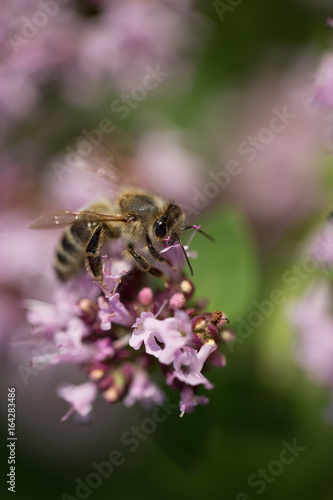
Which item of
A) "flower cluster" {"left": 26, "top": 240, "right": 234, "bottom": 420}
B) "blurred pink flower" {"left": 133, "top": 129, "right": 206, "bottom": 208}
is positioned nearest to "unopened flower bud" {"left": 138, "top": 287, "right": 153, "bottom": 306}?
"flower cluster" {"left": 26, "top": 240, "right": 234, "bottom": 420}

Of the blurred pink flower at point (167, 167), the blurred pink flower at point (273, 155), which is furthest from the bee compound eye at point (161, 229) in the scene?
the blurred pink flower at point (273, 155)

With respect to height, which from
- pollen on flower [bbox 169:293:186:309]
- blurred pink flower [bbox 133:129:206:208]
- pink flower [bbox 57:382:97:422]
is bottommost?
pink flower [bbox 57:382:97:422]

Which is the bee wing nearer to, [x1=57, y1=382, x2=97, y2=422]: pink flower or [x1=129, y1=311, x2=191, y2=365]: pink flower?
[x1=129, y1=311, x2=191, y2=365]: pink flower

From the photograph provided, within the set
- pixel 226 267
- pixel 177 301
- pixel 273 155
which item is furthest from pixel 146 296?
pixel 273 155

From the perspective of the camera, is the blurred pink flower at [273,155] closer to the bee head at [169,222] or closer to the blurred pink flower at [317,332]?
the blurred pink flower at [317,332]

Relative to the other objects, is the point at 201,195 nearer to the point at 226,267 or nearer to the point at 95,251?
the point at 226,267
